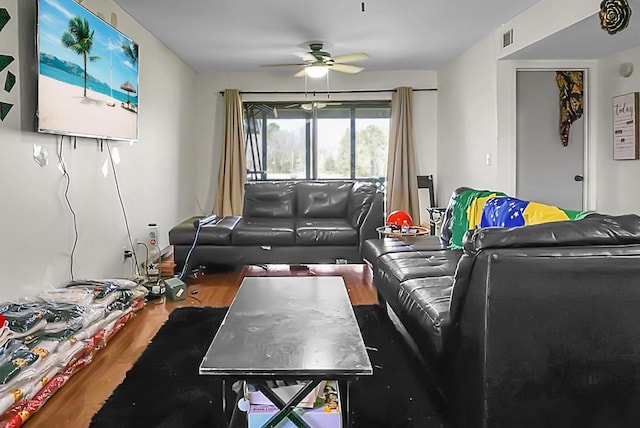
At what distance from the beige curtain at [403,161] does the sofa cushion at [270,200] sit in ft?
7.99

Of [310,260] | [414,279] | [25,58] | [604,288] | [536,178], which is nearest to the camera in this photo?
[604,288]

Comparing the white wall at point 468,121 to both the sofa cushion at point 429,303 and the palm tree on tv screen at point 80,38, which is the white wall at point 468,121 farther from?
the palm tree on tv screen at point 80,38

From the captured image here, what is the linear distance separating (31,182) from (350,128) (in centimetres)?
555

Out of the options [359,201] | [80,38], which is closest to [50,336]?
[80,38]

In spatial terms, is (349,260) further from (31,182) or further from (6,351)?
(6,351)

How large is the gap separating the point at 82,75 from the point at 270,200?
2574mm

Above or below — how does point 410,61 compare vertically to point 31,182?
above

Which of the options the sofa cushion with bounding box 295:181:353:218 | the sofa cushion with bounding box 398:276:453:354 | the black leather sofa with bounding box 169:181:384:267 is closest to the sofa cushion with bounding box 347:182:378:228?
the black leather sofa with bounding box 169:181:384:267

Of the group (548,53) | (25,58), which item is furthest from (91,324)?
(548,53)

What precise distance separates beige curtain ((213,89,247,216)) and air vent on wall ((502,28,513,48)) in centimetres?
386

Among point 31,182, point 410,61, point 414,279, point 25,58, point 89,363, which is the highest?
point 410,61

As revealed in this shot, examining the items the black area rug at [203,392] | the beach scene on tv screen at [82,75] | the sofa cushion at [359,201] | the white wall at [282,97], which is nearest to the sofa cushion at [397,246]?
the black area rug at [203,392]

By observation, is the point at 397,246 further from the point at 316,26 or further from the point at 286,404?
the point at 316,26

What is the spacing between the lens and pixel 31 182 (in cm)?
313
